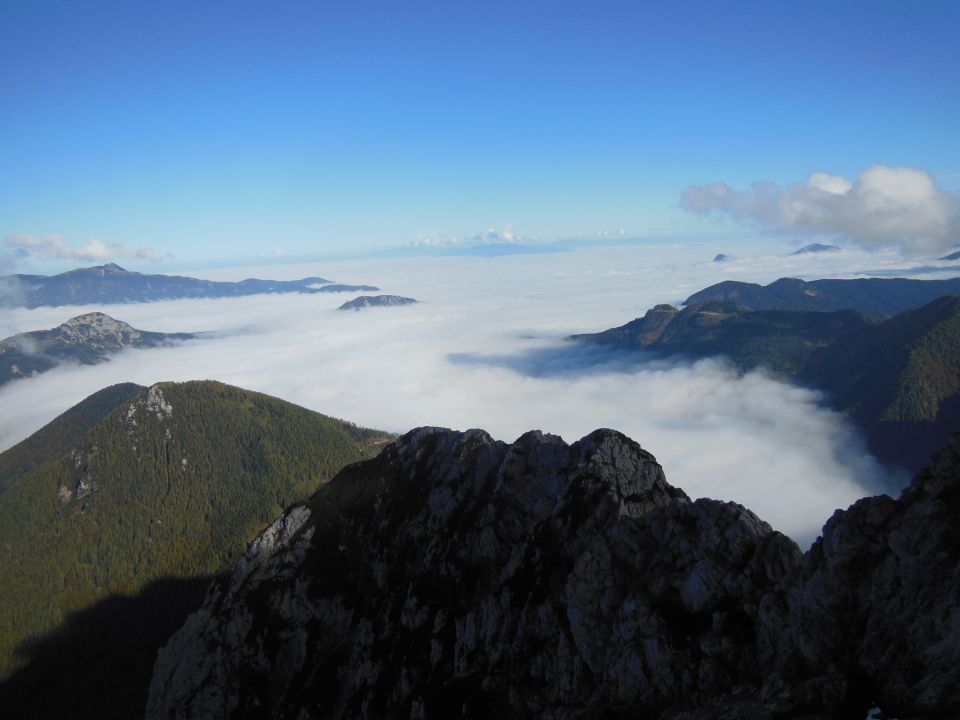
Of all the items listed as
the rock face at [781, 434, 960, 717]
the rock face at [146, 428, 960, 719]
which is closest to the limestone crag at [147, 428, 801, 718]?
the rock face at [146, 428, 960, 719]

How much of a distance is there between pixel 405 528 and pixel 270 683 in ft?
85.4

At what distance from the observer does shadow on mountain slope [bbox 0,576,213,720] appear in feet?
491

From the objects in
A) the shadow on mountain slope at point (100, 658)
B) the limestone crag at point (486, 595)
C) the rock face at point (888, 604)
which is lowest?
the shadow on mountain slope at point (100, 658)

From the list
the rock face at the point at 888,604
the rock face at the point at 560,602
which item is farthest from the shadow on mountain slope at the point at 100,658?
the rock face at the point at 888,604

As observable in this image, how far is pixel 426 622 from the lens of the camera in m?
63.8

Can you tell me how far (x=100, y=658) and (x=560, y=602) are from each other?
601 ft

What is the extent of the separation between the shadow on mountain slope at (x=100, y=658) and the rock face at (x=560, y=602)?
99085 millimetres

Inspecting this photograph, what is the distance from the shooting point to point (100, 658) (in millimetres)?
169000

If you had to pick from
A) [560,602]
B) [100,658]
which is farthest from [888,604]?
[100,658]

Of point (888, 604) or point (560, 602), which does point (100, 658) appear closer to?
point (560, 602)

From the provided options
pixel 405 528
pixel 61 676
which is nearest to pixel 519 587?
pixel 405 528

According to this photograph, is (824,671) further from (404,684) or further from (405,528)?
(405,528)

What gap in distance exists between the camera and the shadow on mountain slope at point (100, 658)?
491ft

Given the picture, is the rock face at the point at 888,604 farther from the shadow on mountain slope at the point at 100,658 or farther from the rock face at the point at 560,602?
the shadow on mountain slope at the point at 100,658
